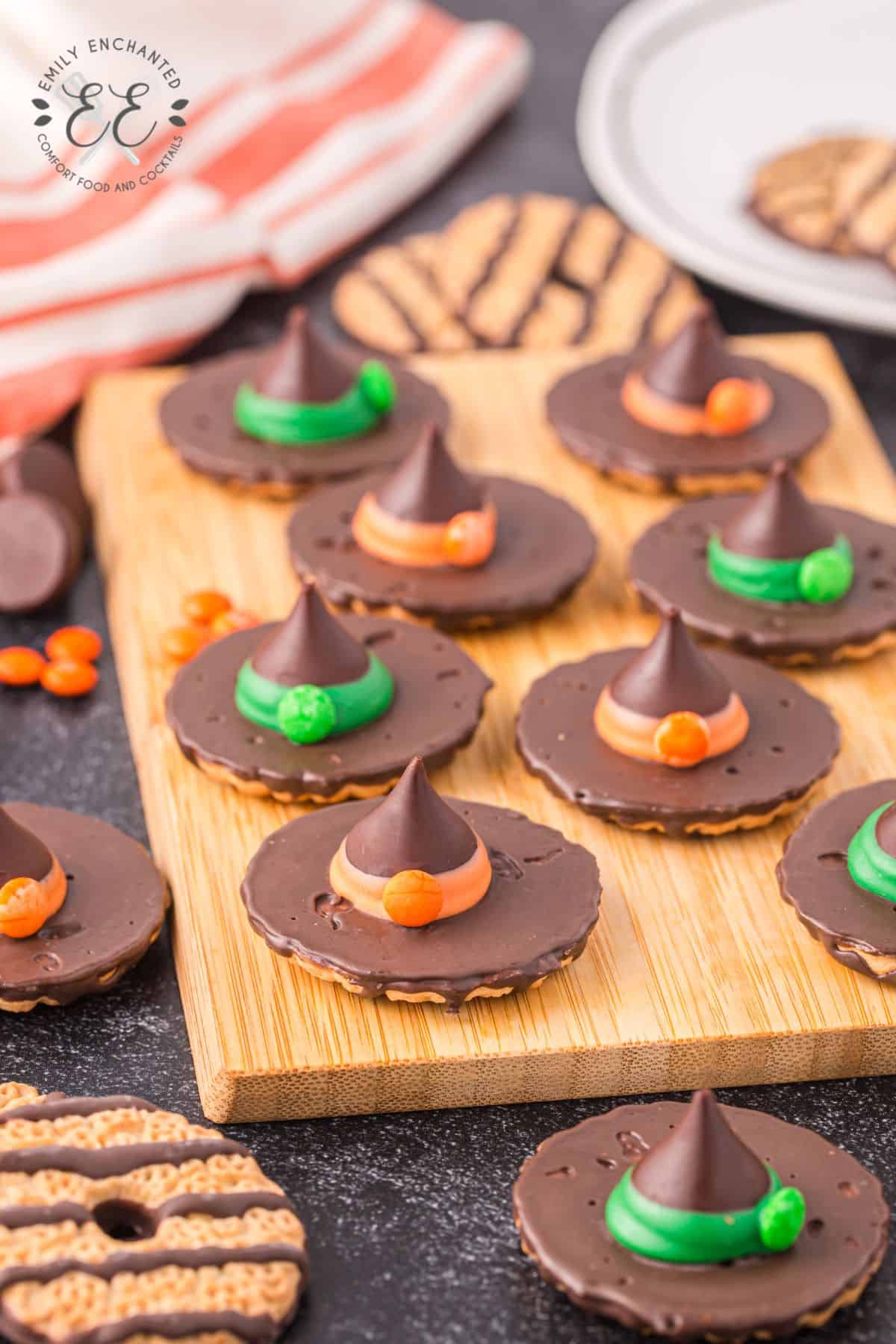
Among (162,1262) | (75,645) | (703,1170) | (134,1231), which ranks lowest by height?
(75,645)

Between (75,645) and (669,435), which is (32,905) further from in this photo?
(669,435)

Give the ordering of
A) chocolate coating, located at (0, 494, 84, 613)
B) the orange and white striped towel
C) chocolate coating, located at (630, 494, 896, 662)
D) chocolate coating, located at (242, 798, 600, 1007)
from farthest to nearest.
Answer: the orange and white striped towel < chocolate coating, located at (0, 494, 84, 613) < chocolate coating, located at (630, 494, 896, 662) < chocolate coating, located at (242, 798, 600, 1007)

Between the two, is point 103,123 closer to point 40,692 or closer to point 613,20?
point 40,692

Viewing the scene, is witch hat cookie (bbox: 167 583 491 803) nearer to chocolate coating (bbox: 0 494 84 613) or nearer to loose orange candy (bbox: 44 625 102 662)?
loose orange candy (bbox: 44 625 102 662)

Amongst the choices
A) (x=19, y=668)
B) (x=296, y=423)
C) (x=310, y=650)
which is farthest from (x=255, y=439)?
(x=310, y=650)

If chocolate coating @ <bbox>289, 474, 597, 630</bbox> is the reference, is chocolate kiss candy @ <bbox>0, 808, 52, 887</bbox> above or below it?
above

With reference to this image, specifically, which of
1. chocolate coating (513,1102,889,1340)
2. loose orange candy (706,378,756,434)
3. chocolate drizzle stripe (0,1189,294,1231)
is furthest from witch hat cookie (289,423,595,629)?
chocolate drizzle stripe (0,1189,294,1231)
